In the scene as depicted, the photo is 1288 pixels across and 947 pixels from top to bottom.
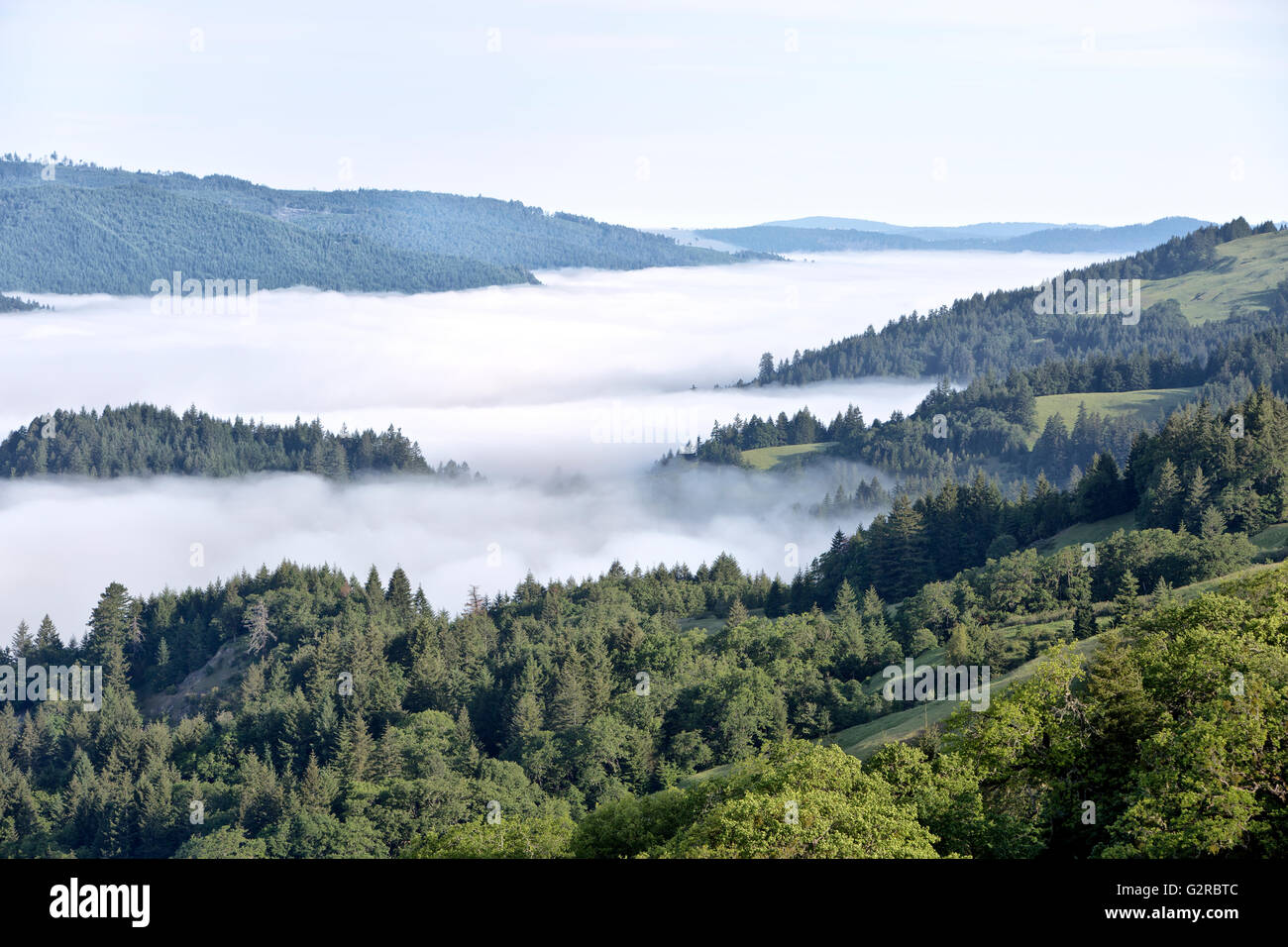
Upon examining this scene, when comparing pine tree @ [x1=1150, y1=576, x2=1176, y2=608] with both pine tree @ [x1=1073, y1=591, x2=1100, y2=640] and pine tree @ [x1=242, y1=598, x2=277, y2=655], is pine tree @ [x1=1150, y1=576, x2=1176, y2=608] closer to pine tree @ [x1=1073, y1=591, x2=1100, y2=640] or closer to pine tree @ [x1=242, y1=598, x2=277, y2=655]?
pine tree @ [x1=1073, y1=591, x2=1100, y2=640]

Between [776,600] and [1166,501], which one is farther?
[776,600]

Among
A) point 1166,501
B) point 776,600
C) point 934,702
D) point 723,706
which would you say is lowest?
point 776,600

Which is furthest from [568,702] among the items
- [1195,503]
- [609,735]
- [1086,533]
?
[1195,503]

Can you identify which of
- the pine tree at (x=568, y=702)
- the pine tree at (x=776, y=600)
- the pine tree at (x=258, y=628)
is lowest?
the pine tree at (x=258, y=628)

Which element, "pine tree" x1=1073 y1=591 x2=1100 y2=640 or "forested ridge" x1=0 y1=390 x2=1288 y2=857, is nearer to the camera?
"forested ridge" x1=0 y1=390 x2=1288 y2=857

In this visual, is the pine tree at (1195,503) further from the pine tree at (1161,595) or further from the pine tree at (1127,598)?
the pine tree at (1161,595)

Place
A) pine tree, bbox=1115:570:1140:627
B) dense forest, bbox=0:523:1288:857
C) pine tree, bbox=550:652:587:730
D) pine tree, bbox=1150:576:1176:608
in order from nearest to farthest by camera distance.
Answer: dense forest, bbox=0:523:1288:857 → pine tree, bbox=1115:570:1140:627 → pine tree, bbox=1150:576:1176:608 → pine tree, bbox=550:652:587:730

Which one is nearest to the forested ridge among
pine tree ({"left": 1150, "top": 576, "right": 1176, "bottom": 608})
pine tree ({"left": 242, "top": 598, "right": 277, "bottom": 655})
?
pine tree ({"left": 242, "top": 598, "right": 277, "bottom": 655})

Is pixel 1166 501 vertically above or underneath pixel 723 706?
above

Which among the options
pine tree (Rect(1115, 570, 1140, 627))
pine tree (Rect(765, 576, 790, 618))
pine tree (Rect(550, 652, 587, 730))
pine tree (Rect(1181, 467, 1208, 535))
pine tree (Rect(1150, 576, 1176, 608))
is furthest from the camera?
pine tree (Rect(765, 576, 790, 618))

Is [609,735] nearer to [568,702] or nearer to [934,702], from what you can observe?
[568,702]

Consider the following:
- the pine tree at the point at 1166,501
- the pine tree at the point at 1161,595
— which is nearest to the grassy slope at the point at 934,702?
the pine tree at the point at 1161,595
